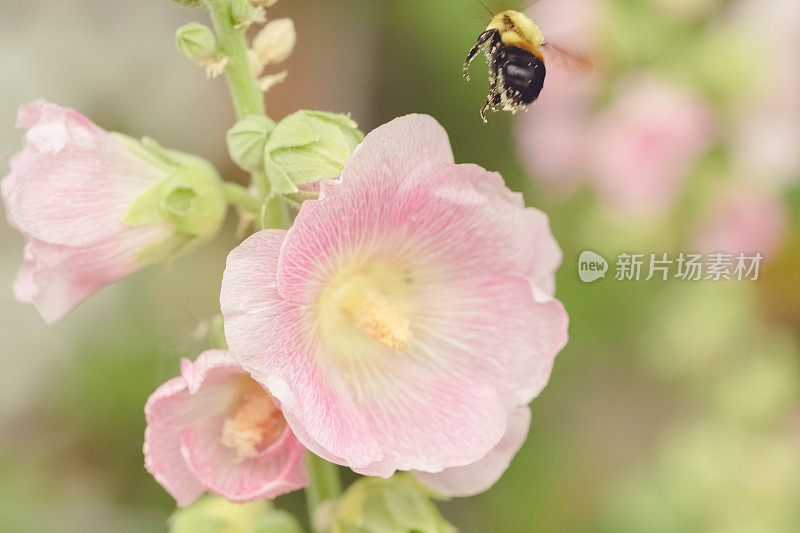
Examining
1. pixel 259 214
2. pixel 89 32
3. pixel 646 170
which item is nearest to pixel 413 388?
pixel 259 214

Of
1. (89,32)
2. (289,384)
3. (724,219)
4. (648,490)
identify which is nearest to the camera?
(289,384)

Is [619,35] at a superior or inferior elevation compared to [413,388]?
superior

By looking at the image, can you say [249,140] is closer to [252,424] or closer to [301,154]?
[301,154]

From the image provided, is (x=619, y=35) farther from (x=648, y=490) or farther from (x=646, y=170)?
(x=648, y=490)

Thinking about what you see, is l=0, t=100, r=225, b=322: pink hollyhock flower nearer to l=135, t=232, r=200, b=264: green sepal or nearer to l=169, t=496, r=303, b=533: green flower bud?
l=135, t=232, r=200, b=264: green sepal

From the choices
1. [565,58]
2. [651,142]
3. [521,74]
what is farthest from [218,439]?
[651,142]

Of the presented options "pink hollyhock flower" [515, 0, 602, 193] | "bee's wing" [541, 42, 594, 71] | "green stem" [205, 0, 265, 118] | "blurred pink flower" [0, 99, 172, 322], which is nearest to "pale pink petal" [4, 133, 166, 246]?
"blurred pink flower" [0, 99, 172, 322]

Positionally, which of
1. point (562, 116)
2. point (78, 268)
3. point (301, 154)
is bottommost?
point (78, 268)
